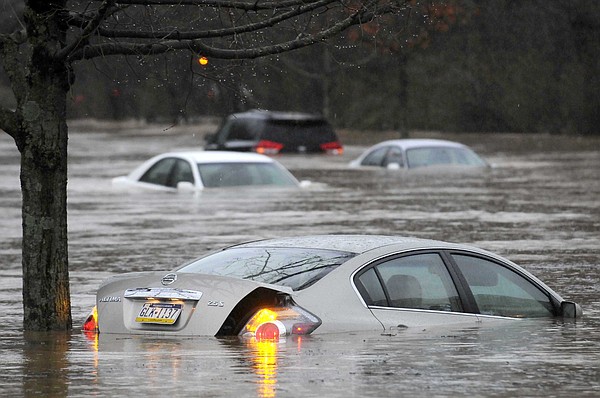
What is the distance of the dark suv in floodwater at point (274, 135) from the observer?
41.1m

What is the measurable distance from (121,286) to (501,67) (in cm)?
4409

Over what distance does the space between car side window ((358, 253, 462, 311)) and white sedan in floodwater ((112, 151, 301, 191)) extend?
60.5 ft

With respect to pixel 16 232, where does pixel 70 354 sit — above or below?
below

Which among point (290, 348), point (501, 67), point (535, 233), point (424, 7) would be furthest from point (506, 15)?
point (290, 348)

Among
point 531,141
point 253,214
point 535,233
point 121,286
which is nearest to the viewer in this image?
point 121,286

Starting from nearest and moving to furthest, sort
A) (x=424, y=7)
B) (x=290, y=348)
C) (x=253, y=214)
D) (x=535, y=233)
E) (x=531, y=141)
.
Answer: (x=290, y=348) < (x=424, y=7) < (x=535, y=233) < (x=253, y=214) < (x=531, y=141)

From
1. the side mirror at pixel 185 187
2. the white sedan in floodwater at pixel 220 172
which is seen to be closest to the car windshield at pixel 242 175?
the white sedan in floodwater at pixel 220 172

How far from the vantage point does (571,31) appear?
51562 millimetres

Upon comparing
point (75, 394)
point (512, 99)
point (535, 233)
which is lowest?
point (75, 394)

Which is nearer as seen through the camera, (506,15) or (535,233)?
(535,233)

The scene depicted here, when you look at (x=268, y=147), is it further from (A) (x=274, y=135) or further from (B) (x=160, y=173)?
(B) (x=160, y=173)

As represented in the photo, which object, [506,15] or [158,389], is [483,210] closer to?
[158,389]

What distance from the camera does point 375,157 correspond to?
123 ft

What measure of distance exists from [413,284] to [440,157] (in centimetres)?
2565
